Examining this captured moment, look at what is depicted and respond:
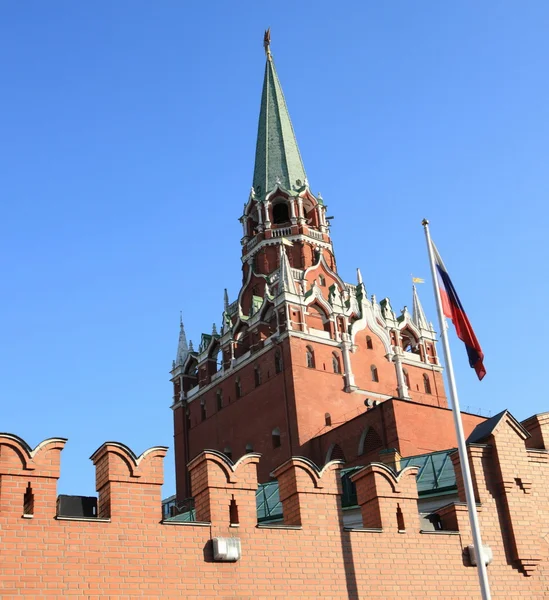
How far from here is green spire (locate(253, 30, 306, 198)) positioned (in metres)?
68.6

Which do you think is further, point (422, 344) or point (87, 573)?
point (422, 344)

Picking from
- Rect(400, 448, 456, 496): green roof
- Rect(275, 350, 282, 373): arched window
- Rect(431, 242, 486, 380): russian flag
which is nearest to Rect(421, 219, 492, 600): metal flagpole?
Rect(431, 242, 486, 380): russian flag

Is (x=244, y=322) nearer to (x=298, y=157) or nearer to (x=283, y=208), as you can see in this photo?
(x=283, y=208)

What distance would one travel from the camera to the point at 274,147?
71125mm

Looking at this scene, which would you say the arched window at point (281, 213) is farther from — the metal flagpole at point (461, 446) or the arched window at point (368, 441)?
the metal flagpole at point (461, 446)

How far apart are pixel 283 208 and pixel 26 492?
181 feet

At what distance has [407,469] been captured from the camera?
16.9m

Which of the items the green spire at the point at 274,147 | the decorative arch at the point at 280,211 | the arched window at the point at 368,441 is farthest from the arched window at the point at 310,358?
the green spire at the point at 274,147

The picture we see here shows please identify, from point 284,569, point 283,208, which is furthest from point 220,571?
point 283,208

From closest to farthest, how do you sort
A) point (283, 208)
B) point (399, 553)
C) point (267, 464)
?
point (399, 553)
point (267, 464)
point (283, 208)

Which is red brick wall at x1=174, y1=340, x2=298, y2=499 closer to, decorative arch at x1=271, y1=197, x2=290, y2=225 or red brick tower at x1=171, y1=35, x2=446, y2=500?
red brick tower at x1=171, y1=35, x2=446, y2=500

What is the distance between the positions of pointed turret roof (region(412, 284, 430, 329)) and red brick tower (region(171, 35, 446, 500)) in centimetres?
9

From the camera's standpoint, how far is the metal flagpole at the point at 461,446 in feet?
48.0

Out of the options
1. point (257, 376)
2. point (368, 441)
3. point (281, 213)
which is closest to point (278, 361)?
point (257, 376)
